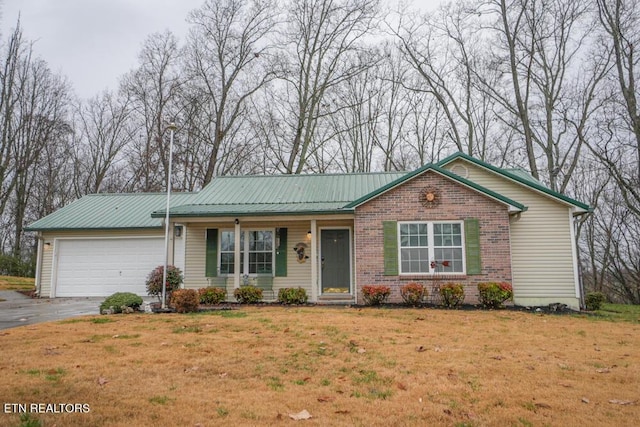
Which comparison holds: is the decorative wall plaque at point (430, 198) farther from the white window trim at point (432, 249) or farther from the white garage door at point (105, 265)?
the white garage door at point (105, 265)

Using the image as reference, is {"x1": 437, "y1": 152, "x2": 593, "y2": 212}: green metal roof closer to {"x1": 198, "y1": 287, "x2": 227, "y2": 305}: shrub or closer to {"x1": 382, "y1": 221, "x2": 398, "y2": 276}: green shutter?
{"x1": 382, "y1": 221, "x2": 398, "y2": 276}: green shutter

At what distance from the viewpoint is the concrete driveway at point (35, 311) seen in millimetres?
9469

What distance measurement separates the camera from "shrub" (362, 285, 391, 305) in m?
11.7

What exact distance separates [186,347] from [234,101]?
21.0 meters

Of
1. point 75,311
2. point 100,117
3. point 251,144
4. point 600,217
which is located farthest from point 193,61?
point 600,217

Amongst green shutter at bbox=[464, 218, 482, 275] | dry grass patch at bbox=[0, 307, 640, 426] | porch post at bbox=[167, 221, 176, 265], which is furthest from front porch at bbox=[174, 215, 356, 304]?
dry grass patch at bbox=[0, 307, 640, 426]

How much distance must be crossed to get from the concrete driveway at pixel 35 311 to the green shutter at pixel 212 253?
324 cm

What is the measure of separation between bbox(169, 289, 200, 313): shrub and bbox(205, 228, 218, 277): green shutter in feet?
8.80

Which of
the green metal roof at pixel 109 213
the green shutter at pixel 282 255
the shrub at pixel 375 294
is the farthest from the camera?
the green metal roof at pixel 109 213

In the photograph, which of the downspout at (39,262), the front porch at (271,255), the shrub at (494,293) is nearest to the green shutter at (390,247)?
the front porch at (271,255)

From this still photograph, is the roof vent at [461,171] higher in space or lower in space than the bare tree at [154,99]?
lower

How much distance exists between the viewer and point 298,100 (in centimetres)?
2486

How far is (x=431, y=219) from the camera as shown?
12227mm

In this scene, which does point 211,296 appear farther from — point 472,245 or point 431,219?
point 472,245
